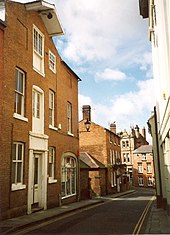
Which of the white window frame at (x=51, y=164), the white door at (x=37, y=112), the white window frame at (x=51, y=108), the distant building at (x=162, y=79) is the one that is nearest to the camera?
the distant building at (x=162, y=79)

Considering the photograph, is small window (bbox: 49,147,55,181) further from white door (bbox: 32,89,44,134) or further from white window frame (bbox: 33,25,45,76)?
white window frame (bbox: 33,25,45,76)

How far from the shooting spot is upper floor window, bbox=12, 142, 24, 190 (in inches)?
488

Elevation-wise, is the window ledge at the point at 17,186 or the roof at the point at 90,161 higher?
the roof at the point at 90,161

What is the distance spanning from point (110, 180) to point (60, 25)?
25036 millimetres

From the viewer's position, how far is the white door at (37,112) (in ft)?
48.4

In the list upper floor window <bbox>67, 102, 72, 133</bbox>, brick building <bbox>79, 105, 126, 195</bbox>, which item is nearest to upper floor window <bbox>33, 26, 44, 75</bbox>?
upper floor window <bbox>67, 102, 72, 133</bbox>

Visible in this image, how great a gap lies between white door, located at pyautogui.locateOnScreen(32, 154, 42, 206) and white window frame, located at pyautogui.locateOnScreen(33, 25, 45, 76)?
4.82 m

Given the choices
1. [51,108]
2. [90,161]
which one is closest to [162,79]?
[51,108]

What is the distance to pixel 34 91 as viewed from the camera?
49.7 ft

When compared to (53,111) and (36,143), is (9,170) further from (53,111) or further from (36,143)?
(53,111)

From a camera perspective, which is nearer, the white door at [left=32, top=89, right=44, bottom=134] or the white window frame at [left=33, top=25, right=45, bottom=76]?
the white door at [left=32, top=89, right=44, bottom=134]

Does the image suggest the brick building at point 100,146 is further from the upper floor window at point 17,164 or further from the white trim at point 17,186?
the white trim at point 17,186

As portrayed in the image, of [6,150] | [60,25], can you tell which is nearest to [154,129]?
[60,25]

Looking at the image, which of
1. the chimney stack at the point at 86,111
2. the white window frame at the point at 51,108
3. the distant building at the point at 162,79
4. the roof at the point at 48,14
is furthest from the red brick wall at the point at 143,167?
the roof at the point at 48,14
